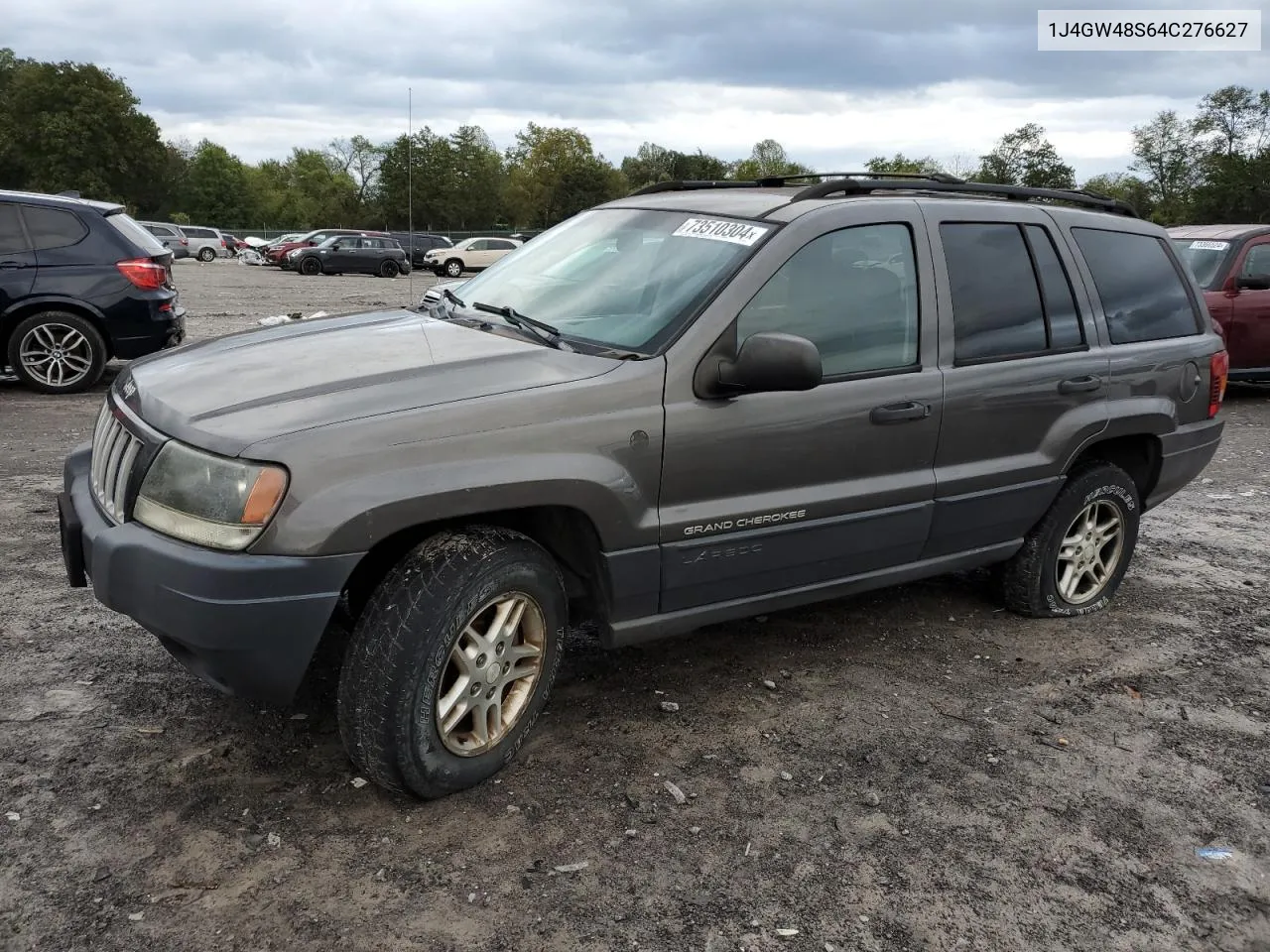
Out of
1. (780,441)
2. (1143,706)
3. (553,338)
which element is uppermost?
(553,338)

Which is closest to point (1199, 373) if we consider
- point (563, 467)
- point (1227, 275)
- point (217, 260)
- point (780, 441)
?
point (780, 441)

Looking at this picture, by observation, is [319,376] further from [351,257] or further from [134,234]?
[351,257]

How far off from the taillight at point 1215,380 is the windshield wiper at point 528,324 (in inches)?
127

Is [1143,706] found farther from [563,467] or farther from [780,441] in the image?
[563,467]

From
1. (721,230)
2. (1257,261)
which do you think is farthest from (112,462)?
(1257,261)

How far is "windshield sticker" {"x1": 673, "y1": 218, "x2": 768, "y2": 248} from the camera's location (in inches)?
142

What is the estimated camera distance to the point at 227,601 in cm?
264

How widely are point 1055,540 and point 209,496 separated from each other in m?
3.45

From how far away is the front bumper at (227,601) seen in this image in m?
2.65

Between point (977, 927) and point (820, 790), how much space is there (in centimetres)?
68

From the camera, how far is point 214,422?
9.30 ft

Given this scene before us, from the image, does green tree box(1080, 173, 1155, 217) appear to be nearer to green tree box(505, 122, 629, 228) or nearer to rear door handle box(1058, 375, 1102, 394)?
green tree box(505, 122, 629, 228)

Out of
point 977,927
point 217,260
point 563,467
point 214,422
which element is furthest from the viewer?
point 217,260

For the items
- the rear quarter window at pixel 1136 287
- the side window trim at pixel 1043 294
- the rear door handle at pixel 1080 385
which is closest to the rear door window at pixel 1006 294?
the side window trim at pixel 1043 294
